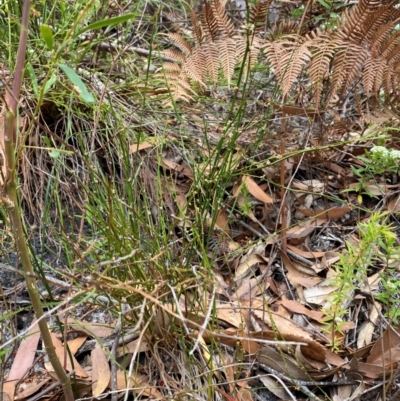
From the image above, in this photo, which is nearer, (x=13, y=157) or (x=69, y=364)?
(x=13, y=157)

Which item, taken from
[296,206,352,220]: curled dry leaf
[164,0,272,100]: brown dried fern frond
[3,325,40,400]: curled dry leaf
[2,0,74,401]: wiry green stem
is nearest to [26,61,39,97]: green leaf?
[164,0,272,100]: brown dried fern frond

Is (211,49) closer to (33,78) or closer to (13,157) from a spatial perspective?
(33,78)

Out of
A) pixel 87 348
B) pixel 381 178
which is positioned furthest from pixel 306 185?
pixel 87 348

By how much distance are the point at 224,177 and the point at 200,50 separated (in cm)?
43

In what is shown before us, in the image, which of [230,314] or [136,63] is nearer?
[230,314]

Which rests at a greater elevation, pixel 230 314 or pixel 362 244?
pixel 362 244

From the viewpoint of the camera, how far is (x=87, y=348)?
1.28 m

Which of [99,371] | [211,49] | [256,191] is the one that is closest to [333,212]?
[256,191]

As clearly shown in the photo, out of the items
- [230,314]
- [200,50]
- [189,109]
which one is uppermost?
[200,50]

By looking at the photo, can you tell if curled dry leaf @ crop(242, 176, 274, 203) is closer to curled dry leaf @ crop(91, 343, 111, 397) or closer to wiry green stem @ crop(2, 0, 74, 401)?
curled dry leaf @ crop(91, 343, 111, 397)

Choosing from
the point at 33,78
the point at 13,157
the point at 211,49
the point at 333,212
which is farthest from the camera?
the point at 333,212

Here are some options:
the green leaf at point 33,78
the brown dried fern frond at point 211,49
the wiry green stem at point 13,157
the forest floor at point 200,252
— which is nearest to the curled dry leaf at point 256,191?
the forest floor at point 200,252

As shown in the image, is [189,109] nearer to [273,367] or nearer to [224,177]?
[224,177]

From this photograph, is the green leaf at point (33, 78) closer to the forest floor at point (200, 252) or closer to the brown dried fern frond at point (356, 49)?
the forest floor at point (200, 252)
